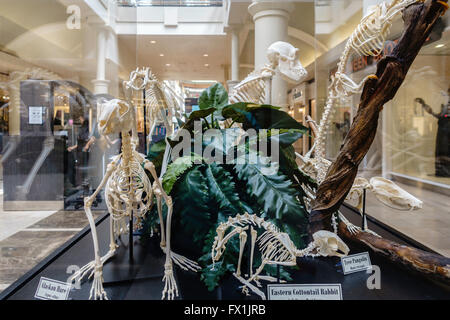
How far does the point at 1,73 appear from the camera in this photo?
2.13 metres

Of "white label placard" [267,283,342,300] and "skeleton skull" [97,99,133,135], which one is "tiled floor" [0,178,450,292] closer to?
"skeleton skull" [97,99,133,135]

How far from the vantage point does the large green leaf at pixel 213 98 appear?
189 cm

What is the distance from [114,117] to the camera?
3.75 feet

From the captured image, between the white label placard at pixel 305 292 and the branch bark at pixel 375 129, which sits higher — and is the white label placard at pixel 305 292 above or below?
below

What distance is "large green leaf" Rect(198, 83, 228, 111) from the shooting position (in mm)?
1888

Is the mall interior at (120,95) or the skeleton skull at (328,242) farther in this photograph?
the mall interior at (120,95)

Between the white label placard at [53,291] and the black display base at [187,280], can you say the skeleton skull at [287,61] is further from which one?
the white label placard at [53,291]

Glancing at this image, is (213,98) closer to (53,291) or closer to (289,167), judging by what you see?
(289,167)

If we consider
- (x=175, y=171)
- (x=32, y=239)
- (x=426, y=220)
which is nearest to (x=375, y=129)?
(x=175, y=171)

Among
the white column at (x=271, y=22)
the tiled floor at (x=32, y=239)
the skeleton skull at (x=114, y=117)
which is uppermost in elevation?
the white column at (x=271, y=22)

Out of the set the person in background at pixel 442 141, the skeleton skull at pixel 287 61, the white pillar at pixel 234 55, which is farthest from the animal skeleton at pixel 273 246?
the white pillar at pixel 234 55

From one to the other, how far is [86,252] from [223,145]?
0.92 m

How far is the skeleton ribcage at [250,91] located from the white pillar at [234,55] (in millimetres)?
2536

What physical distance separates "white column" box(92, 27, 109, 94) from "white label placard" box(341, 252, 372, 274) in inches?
92.9
